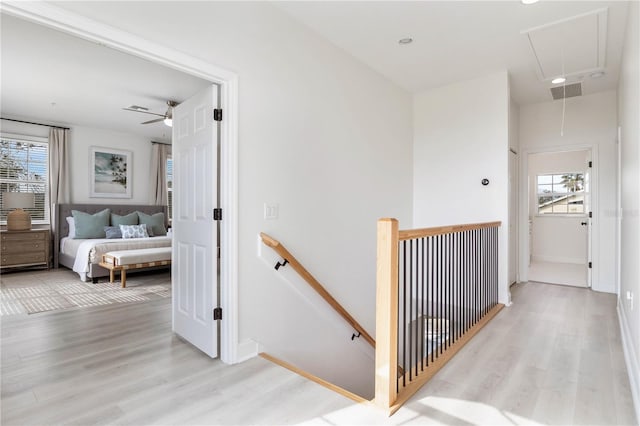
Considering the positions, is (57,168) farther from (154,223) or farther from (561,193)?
(561,193)

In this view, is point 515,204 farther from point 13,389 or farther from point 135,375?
point 13,389

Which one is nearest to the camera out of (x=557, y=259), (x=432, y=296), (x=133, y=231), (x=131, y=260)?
(x=432, y=296)

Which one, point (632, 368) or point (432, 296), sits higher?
point (432, 296)

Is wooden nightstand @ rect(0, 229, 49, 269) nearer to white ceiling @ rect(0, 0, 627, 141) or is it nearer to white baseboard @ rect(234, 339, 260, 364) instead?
white ceiling @ rect(0, 0, 627, 141)

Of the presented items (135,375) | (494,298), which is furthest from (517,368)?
(135,375)

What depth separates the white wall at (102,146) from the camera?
261 inches

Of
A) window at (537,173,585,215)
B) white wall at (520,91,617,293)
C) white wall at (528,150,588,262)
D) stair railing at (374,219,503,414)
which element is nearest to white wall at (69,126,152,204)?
stair railing at (374,219,503,414)

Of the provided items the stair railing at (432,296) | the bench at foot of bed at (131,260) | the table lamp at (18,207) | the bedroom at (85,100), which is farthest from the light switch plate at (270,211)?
the table lamp at (18,207)

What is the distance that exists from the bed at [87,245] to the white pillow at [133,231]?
1.16ft

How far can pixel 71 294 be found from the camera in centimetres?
449

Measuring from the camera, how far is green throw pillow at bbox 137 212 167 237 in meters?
6.88

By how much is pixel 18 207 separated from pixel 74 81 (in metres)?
2.84

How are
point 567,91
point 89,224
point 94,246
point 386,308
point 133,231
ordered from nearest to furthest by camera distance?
point 386,308 < point 567,91 < point 94,246 < point 89,224 < point 133,231

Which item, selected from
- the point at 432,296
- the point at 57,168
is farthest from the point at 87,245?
the point at 432,296
